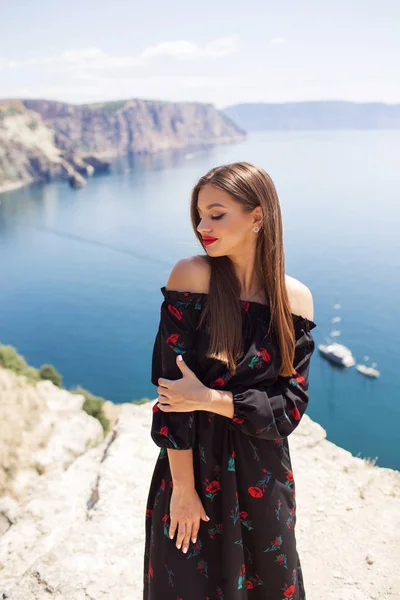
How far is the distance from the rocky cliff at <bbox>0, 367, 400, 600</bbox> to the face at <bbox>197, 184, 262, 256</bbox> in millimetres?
2199

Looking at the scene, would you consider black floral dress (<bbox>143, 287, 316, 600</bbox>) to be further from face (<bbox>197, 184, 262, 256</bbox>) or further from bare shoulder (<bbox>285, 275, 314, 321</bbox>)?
face (<bbox>197, 184, 262, 256</bbox>)

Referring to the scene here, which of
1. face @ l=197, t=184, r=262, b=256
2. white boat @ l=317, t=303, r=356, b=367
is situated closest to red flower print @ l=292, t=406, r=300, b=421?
face @ l=197, t=184, r=262, b=256

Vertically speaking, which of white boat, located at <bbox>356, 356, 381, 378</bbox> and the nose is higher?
the nose

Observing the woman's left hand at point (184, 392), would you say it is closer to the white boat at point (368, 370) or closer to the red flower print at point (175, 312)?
the red flower print at point (175, 312)

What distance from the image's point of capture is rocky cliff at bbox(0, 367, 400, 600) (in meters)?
2.71

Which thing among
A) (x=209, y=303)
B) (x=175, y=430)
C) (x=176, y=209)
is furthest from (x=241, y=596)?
(x=176, y=209)

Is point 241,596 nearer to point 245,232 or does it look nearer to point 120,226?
point 245,232

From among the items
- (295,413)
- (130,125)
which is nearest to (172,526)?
(295,413)

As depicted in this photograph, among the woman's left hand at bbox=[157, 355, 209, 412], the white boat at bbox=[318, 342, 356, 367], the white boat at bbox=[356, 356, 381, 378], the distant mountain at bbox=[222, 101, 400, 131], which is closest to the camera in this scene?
the woman's left hand at bbox=[157, 355, 209, 412]

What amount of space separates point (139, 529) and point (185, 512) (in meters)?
1.99

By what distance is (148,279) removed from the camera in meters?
47.5

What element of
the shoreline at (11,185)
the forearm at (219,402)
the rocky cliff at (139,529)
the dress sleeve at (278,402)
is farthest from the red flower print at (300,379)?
the shoreline at (11,185)

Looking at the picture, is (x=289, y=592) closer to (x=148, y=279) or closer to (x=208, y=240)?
(x=208, y=240)

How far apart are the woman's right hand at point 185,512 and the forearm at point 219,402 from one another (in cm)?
29
